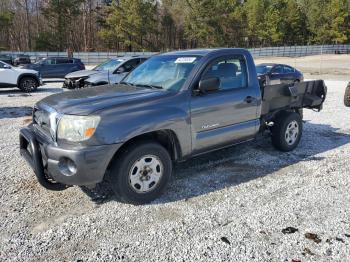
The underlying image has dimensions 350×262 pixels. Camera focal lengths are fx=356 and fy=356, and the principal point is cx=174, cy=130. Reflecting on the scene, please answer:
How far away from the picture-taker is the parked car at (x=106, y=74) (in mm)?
11727

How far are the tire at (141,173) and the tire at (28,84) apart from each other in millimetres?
12794

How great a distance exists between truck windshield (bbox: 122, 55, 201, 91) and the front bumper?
48.4 inches

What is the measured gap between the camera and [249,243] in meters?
3.38

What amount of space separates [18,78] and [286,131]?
496 inches

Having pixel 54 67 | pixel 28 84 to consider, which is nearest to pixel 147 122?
pixel 28 84

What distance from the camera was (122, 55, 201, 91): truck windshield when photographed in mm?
4559

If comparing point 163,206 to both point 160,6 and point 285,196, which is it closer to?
point 285,196

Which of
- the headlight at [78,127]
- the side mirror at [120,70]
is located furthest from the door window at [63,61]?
the headlight at [78,127]

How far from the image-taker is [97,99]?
162 inches

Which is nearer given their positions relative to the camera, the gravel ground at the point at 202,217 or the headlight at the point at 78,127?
the gravel ground at the point at 202,217

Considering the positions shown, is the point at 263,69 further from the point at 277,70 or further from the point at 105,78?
the point at 105,78

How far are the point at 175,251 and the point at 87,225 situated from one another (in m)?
1.03

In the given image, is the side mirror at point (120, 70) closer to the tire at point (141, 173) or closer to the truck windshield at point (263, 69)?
the truck windshield at point (263, 69)

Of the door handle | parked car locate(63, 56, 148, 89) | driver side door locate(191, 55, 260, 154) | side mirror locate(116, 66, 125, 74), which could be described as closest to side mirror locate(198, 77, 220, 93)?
driver side door locate(191, 55, 260, 154)
